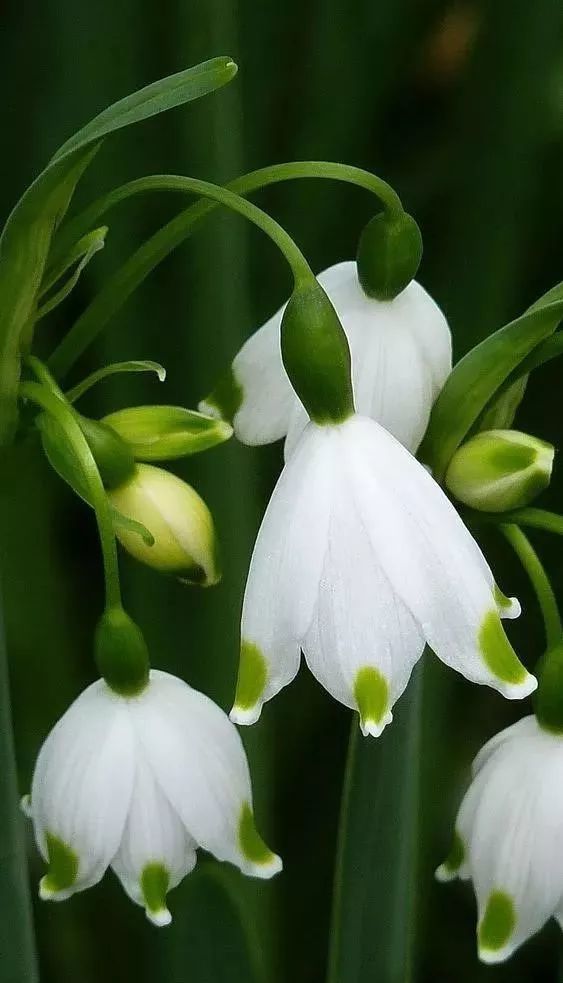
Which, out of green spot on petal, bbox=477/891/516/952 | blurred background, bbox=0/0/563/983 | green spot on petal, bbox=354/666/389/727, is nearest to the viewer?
green spot on petal, bbox=354/666/389/727

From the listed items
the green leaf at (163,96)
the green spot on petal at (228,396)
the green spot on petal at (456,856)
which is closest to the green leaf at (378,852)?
the green spot on petal at (456,856)

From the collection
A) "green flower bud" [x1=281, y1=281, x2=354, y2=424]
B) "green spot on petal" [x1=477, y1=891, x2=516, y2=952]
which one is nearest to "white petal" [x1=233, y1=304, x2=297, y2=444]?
"green flower bud" [x1=281, y1=281, x2=354, y2=424]

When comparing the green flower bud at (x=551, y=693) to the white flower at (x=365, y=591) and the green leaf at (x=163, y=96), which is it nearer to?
the white flower at (x=365, y=591)

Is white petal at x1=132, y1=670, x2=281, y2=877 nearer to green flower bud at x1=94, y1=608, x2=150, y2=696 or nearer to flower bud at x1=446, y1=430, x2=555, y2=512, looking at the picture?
green flower bud at x1=94, y1=608, x2=150, y2=696

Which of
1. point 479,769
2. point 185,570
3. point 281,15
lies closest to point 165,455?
point 185,570

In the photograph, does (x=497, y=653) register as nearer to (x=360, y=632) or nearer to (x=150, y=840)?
(x=360, y=632)

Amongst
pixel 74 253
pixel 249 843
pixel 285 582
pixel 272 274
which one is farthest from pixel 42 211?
pixel 272 274

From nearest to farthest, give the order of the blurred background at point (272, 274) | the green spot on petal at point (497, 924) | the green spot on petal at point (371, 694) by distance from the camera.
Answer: the green spot on petal at point (371, 694) → the green spot on petal at point (497, 924) → the blurred background at point (272, 274)
